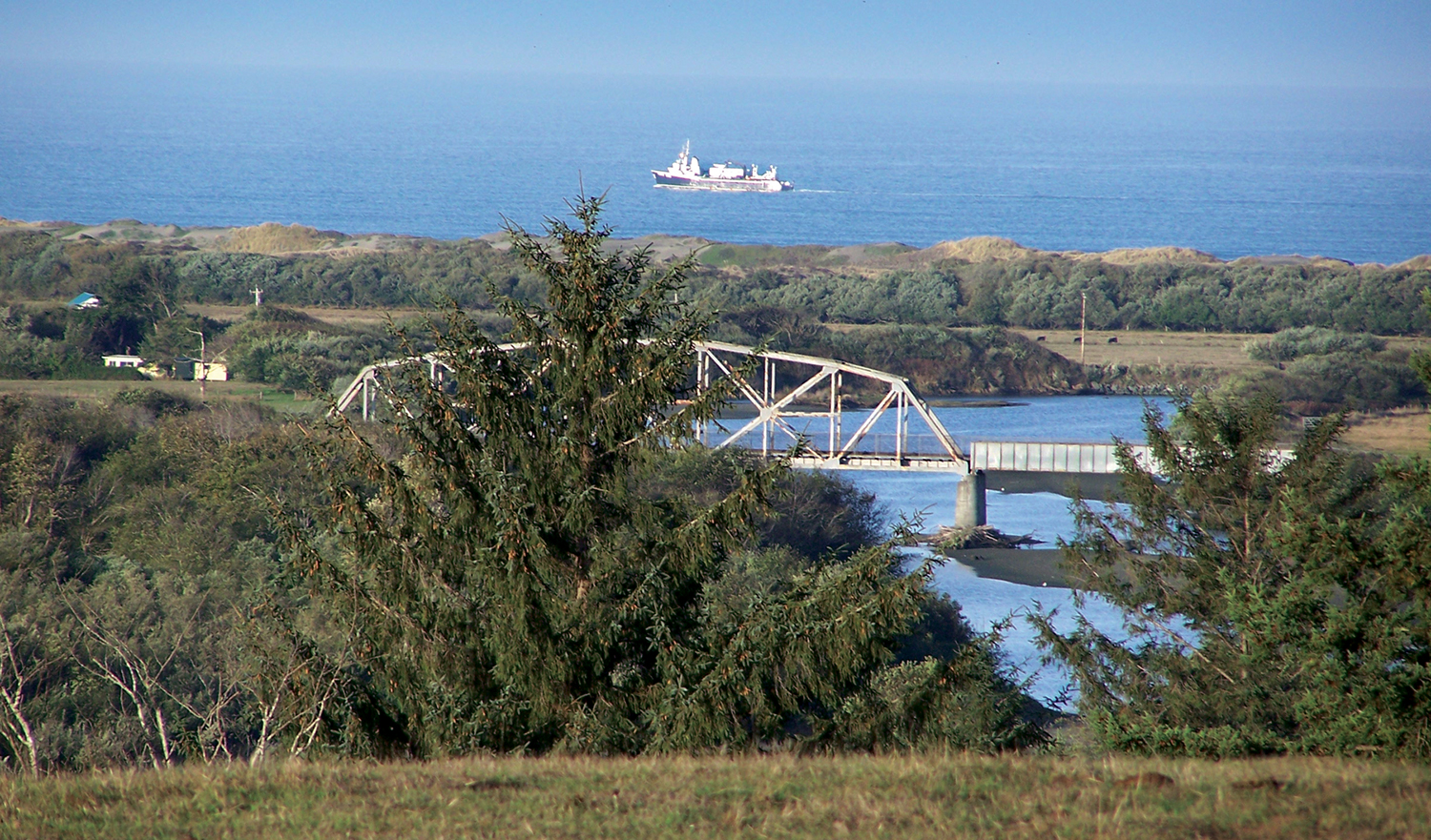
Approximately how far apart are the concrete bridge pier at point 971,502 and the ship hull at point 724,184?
485ft

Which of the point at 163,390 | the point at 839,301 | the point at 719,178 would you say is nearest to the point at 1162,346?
the point at 839,301

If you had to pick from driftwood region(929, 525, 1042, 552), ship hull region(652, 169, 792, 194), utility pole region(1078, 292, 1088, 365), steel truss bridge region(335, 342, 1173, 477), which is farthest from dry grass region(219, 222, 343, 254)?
driftwood region(929, 525, 1042, 552)

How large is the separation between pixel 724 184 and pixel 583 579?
179 meters

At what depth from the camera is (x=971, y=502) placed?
3753 centimetres

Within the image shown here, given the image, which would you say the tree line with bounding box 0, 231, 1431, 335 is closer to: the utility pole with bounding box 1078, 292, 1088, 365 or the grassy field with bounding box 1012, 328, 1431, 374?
the utility pole with bounding box 1078, 292, 1088, 365

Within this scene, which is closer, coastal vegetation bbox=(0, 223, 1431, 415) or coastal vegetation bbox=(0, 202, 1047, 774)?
coastal vegetation bbox=(0, 202, 1047, 774)

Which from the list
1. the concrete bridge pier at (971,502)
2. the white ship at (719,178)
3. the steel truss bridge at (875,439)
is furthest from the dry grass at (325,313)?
the white ship at (719,178)

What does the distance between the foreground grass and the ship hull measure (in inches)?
7017

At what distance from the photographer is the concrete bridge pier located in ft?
122

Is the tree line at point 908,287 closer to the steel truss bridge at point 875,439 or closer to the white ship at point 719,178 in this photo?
the steel truss bridge at point 875,439

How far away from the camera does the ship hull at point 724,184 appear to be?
184m

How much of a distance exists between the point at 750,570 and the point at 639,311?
40.9ft

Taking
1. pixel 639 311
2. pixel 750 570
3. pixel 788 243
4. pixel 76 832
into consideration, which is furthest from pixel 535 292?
pixel 76 832

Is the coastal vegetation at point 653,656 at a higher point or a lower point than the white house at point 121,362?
higher
